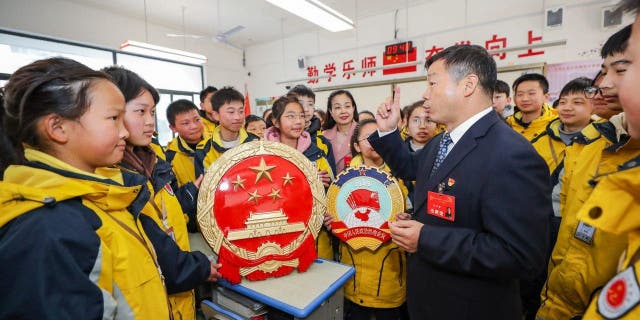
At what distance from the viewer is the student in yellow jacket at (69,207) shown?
67 cm

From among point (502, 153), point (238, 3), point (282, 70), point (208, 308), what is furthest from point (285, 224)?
point (282, 70)

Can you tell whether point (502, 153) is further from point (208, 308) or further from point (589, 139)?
point (208, 308)

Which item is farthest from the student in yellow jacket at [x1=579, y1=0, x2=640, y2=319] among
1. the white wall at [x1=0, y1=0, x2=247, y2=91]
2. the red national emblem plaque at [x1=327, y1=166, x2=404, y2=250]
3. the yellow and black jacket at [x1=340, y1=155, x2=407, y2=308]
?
the white wall at [x1=0, y1=0, x2=247, y2=91]

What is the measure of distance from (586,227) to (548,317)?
0.50 meters

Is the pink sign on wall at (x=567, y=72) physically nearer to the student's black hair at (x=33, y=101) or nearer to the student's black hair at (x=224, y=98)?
the student's black hair at (x=224, y=98)

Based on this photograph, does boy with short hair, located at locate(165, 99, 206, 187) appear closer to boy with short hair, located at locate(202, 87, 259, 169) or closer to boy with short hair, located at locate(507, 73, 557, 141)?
boy with short hair, located at locate(202, 87, 259, 169)

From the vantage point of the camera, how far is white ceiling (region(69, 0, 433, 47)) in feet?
19.1

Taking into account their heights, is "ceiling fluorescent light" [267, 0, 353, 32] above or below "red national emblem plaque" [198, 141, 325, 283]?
above

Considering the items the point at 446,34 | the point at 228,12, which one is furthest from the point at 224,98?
the point at 446,34

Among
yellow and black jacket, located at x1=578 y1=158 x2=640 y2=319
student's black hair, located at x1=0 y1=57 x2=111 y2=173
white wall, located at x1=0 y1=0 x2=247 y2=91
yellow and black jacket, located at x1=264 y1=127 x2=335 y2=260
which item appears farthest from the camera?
white wall, located at x1=0 y1=0 x2=247 y2=91

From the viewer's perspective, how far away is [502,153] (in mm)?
1011

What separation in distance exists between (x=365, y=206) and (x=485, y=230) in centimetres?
66

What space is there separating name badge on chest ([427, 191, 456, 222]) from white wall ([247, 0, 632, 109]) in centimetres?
520

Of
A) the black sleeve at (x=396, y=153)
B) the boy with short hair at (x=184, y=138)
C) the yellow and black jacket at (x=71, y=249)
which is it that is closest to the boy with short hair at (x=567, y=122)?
the black sleeve at (x=396, y=153)
